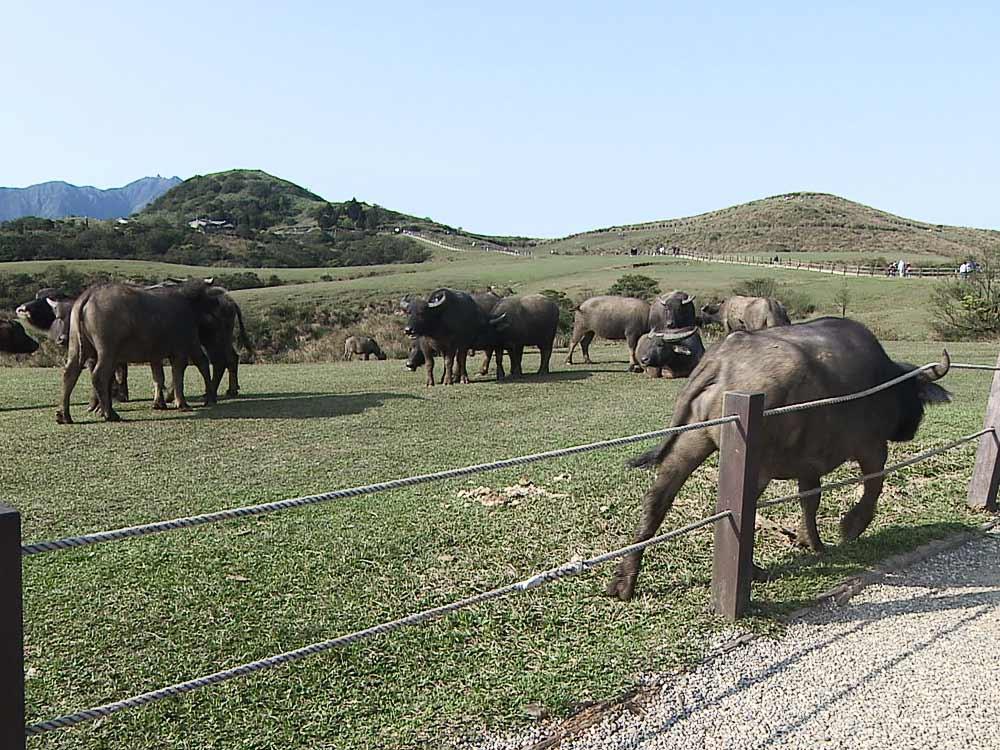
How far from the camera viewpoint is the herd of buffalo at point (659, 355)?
16.2 ft

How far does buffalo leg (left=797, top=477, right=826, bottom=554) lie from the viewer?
5.30m

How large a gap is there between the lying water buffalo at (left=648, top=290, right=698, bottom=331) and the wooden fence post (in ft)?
30.8

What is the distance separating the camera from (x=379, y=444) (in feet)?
30.0

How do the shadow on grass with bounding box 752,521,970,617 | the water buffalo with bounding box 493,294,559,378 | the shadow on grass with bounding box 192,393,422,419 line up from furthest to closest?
the water buffalo with bounding box 493,294,559,378 < the shadow on grass with bounding box 192,393,422,419 < the shadow on grass with bounding box 752,521,970,617

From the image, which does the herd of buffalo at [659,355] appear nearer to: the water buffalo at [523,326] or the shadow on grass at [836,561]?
the water buffalo at [523,326]

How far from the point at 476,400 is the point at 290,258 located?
220 ft

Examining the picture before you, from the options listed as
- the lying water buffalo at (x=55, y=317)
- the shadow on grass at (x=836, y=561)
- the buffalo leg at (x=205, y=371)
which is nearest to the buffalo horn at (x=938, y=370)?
the shadow on grass at (x=836, y=561)

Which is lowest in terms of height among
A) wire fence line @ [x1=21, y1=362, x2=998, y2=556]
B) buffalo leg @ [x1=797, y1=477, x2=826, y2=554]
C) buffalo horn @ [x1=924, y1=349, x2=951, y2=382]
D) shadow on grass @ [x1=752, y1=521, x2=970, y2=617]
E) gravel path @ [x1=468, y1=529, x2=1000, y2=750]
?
gravel path @ [x1=468, y1=529, x2=1000, y2=750]

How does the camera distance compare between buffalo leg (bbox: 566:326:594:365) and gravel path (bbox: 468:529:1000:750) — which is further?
buffalo leg (bbox: 566:326:594:365)

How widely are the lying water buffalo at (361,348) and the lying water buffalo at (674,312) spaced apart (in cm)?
1076

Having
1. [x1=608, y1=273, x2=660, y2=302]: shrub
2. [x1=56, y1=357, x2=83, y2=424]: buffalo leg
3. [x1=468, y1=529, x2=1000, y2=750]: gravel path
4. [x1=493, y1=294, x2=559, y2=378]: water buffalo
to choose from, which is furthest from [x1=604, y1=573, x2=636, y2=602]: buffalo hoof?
[x1=608, y1=273, x2=660, y2=302]: shrub

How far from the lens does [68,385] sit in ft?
33.1

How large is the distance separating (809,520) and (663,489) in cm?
131

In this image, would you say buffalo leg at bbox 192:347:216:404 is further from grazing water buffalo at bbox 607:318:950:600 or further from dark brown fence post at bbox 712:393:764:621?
dark brown fence post at bbox 712:393:764:621
